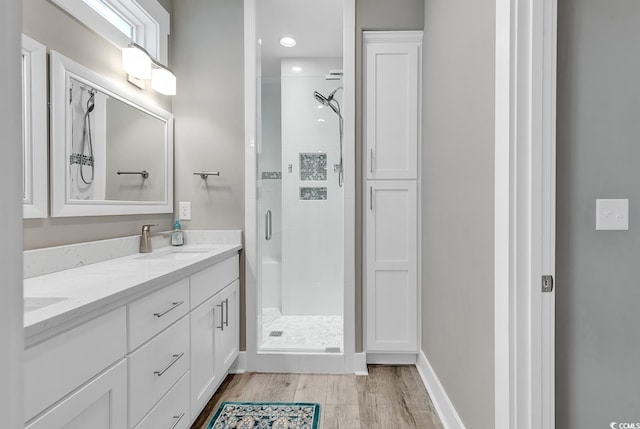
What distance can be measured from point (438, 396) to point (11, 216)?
2.14 m

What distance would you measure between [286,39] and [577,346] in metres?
2.81

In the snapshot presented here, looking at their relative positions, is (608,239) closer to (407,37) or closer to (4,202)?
(4,202)

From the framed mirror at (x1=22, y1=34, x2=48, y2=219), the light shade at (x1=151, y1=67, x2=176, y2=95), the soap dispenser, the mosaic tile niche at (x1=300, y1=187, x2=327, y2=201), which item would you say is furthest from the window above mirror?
the mosaic tile niche at (x1=300, y1=187, x2=327, y2=201)

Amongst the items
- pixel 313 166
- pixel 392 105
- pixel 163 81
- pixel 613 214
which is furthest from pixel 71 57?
pixel 613 214

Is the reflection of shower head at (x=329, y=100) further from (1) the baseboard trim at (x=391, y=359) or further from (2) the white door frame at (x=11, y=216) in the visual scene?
(2) the white door frame at (x=11, y=216)

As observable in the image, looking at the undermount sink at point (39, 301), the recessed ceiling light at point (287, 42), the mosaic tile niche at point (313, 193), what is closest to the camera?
the undermount sink at point (39, 301)

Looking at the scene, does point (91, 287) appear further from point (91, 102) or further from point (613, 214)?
point (613, 214)

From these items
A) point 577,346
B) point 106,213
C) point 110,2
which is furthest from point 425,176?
point 110,2

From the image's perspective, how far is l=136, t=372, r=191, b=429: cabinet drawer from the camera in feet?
4.40

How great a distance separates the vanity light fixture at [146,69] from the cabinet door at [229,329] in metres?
1.30

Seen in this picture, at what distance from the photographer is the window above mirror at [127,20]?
5.45 ft

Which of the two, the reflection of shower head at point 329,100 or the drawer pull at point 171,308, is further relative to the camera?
the reflection of shower head at point 329,100

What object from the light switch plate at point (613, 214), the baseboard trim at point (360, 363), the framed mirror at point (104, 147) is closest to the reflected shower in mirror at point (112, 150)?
the framed mirror at point (104, 147)

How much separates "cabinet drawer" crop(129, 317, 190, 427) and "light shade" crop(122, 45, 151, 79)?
1.34 meters
